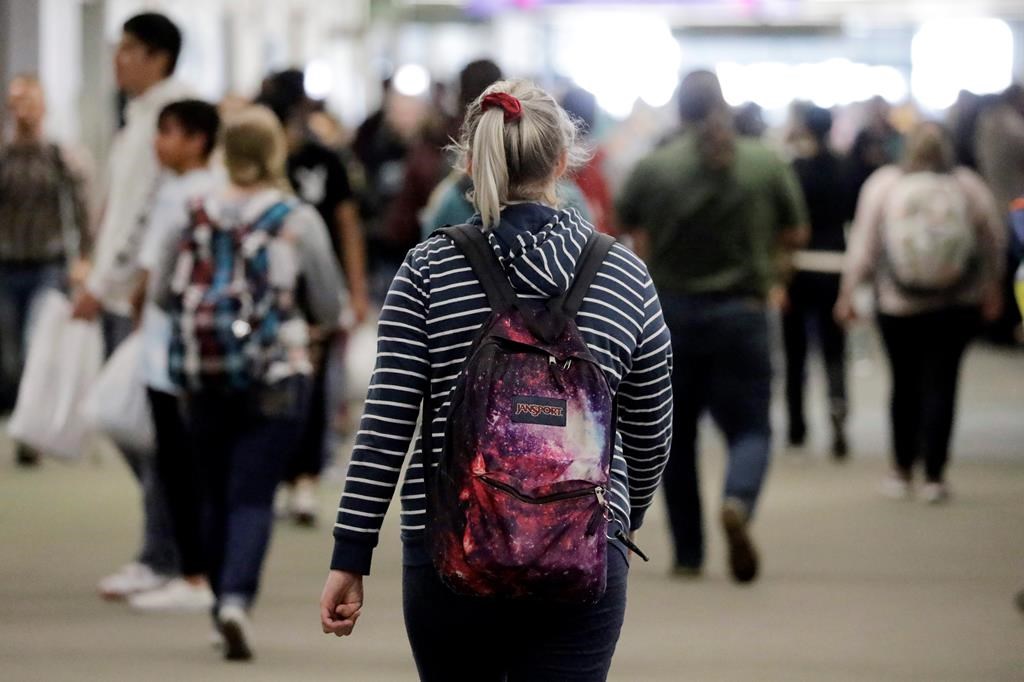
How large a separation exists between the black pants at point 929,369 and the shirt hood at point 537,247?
284 inches

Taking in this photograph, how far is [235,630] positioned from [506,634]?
10.8ft

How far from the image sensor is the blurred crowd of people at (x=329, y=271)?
6770 mm

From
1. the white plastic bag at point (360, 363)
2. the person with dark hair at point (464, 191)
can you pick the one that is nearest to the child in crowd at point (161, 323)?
the person with dark hair at point (464, 191)

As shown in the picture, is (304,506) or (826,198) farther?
(826,198)

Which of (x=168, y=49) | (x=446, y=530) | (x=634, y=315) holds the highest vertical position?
(x=168, y=49)

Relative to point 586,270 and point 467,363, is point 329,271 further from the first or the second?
point 467,363

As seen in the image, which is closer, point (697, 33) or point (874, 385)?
point (874, 385)

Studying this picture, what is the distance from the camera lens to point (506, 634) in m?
3.60

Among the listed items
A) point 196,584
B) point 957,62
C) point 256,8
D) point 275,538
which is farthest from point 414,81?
point 196,584

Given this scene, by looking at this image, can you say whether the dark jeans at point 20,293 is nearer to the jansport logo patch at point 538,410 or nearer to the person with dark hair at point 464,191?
the person with dark hair at point 464,191

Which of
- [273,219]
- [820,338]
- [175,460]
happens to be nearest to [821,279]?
[820,338]

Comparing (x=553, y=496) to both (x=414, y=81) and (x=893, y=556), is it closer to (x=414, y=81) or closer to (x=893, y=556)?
(x=893, y=556)

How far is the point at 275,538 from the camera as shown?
952 cm

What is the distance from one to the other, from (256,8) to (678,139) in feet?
63.7
